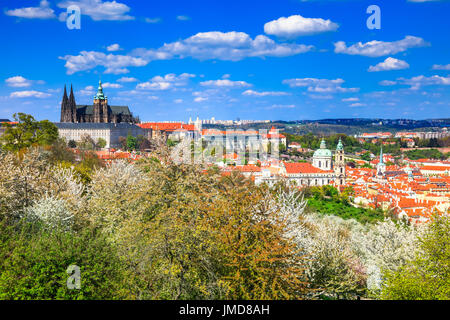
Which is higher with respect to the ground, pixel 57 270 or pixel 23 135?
pixel 23 135

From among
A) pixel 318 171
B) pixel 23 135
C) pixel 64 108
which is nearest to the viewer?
pixel 23 135

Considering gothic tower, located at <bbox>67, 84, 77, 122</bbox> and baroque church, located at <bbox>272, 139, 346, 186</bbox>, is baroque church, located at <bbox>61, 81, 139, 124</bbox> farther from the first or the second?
baroque church, located at <bbox>272, 139, 346, 186</bbox>

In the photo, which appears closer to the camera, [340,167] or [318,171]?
[318,171]

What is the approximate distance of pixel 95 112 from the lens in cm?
12438

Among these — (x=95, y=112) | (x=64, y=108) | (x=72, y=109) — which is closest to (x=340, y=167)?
(x=95, y=112)

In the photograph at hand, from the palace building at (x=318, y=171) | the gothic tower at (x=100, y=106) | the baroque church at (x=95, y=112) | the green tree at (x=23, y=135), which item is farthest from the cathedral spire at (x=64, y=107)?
the green tree at (x=23, y=135)

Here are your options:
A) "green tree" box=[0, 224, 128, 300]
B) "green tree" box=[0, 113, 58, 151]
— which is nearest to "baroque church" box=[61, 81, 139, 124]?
"green tree" box=[0, 113, 58, 151]

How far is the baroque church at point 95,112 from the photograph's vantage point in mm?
118938

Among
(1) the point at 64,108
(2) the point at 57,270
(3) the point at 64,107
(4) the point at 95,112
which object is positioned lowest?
(2) the point at 57,270

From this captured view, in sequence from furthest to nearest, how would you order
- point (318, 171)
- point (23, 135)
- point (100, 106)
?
1. point (100, 106)
2. point (318, 171)
3. point (23, 135)

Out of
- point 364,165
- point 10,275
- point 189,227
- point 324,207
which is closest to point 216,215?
point 189,227

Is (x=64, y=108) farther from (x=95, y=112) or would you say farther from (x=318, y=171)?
(x=318, y=171)

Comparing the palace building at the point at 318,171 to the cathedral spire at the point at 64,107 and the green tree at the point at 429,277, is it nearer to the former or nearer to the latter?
the green tree at the point at 429,277

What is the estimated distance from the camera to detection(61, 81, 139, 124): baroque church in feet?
390
